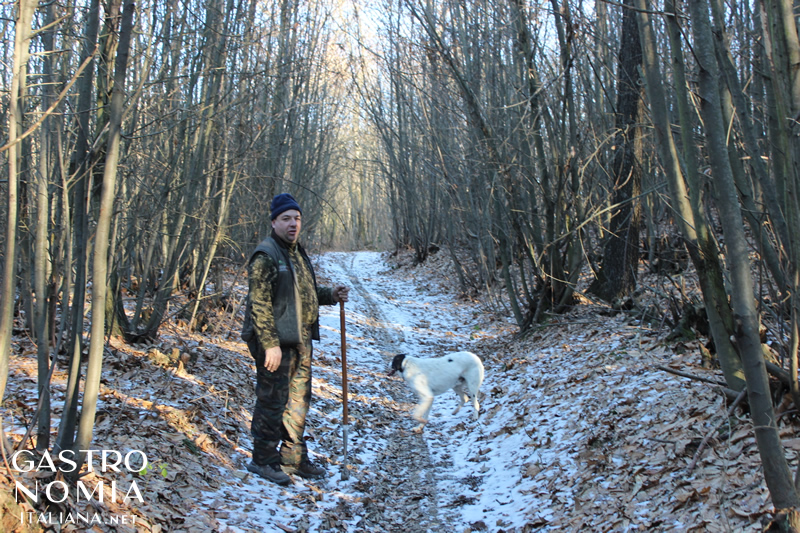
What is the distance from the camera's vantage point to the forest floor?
342 centimetres

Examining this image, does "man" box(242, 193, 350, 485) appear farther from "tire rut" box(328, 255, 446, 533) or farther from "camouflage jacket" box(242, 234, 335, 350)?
"tire rut" box(328, 255, 446, 533)

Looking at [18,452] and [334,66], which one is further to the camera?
[334,66]

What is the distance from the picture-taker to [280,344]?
4426 millimetres

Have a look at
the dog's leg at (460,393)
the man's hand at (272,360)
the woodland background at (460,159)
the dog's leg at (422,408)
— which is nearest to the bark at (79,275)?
the woodland background at (460,159)

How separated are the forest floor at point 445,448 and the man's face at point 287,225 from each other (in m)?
1.89

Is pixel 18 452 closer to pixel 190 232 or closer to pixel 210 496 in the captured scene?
pixel 210 496

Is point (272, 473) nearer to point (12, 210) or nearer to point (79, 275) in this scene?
point (79, 275)

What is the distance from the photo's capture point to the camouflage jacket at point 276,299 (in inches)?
170

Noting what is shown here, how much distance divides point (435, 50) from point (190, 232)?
4.86m

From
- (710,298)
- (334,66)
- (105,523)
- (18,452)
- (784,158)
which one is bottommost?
(105,523)

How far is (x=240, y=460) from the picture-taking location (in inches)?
188

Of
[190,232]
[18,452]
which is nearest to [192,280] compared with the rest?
[190,232]

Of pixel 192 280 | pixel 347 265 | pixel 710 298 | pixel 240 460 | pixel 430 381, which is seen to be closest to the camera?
pixel 710 298

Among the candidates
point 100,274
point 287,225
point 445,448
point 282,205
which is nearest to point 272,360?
point 287,225
